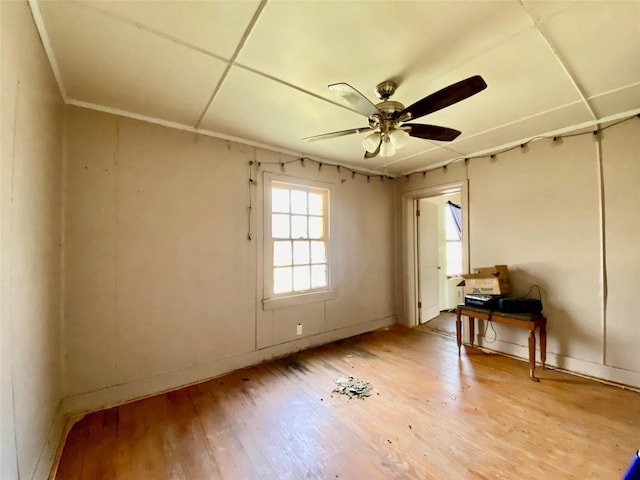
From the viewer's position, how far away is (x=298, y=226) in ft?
11.3

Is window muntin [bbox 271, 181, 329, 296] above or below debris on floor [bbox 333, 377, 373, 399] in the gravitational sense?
above

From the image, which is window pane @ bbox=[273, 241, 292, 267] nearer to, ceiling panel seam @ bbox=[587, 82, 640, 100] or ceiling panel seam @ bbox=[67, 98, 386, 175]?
ceiling panel seam @ bbox=[67, 98, 386, 175]

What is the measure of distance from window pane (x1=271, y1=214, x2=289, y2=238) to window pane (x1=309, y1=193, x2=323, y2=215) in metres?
0.42

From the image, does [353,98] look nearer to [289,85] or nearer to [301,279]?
[289,85]

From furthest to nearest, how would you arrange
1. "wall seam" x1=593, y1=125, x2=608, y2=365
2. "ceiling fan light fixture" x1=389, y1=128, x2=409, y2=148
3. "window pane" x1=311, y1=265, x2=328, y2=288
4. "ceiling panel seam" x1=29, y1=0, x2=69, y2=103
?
"window pane" x1=311, y1=265, x2=328, y2=288
"wall seam" x1=593, y1=125, x2=608, y2=365
"ceiling fan light fixture" x1=389, y1=128, x2=409, y2=148
"ceiling panel seam" x1=29, y1=0, x2=69, y2=103

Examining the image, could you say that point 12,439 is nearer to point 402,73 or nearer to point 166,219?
point 166,219

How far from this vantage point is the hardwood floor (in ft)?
5.21

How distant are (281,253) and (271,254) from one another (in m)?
0.16

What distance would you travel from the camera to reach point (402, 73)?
1815 mm

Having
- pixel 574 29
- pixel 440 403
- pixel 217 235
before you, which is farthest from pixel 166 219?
pixel 574 29

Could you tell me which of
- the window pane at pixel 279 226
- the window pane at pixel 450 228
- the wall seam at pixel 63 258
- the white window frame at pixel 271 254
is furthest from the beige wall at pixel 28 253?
the window pane at pixel 450 228

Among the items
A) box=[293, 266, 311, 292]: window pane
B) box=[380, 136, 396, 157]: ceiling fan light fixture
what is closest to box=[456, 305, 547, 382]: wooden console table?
box=[293, 266, 311, 292]: window pane

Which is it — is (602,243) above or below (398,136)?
below

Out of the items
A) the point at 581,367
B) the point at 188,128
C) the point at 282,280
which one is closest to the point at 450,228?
the point at 581,367
